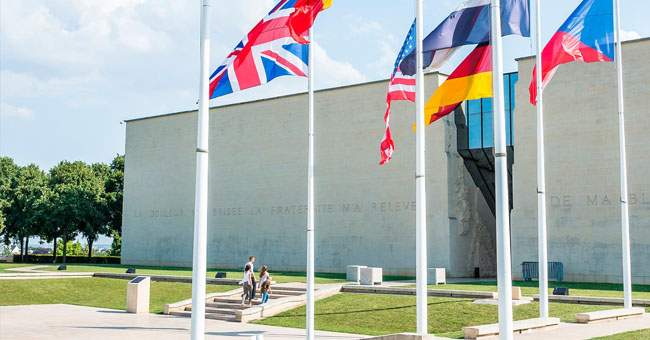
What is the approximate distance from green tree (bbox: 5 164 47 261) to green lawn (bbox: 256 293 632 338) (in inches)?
1697

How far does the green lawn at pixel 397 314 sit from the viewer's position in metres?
21.1

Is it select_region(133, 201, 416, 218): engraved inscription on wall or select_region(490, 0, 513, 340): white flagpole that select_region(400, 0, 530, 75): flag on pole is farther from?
select_region(133, 201, 416, 218): engraved inscription on wall

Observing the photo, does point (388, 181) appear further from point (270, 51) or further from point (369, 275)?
point (270, 51)

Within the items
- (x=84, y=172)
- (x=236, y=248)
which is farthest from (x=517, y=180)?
(x=84, y=172)

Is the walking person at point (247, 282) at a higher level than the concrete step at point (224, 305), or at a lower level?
higher

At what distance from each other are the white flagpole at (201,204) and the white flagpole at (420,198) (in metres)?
5.47

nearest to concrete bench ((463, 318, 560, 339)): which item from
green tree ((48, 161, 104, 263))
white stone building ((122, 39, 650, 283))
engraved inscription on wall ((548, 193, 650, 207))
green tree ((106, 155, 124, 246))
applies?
white stone building ((122, 39, 650, 283))

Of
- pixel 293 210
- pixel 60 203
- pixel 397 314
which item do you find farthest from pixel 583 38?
pixel 60 203

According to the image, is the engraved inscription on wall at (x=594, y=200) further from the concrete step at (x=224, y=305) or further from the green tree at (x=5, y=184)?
the green tree at (x=5, y=184)

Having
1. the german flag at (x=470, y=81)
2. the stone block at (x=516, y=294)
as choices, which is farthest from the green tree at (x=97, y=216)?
the german flag at (x=470, y=81)

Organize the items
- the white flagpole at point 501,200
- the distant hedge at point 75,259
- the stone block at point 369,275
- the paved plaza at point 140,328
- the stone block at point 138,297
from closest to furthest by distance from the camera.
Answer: the white flagpole at point 501,200
the paved plaza at point 140,328
the stone block at point 138,297
the stone block at point 369,275
the distant hedge at point 75,259

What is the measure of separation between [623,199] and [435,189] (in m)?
19.5

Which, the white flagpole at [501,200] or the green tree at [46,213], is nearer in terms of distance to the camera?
the white flagpole at [501,200]

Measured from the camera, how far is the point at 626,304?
20891 millimetres
